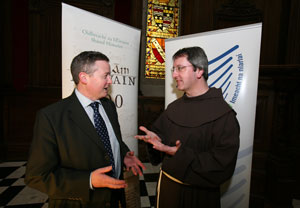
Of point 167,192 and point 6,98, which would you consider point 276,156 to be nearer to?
point 167,192

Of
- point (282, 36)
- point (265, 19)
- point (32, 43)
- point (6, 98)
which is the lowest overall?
point (6, 98)

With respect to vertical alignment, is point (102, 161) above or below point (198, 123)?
below

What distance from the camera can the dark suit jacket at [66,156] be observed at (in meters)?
1.18

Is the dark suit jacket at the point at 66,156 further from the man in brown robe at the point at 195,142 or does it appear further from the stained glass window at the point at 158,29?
the stained glass window at the point at 158,29

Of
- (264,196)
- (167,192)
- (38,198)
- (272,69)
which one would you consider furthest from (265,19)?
(38,198)

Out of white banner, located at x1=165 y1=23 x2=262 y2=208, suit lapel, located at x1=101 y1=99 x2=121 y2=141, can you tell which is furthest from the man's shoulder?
white banner, located at x1=165 y1=23 x2=262 y2=208

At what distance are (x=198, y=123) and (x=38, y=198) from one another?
117 inches

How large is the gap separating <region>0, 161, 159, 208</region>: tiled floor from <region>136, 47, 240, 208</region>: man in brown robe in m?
1.51

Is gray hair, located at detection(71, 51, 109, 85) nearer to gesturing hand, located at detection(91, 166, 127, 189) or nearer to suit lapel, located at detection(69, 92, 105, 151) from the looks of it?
suit lapel, located at detection(69, 92, 105, 151)

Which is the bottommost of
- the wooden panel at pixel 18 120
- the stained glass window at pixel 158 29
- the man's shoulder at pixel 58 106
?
the wooden panel at pixel 18 120

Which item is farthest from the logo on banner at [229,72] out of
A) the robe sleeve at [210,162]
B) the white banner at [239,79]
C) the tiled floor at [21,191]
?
the tiled floor at [21,191]

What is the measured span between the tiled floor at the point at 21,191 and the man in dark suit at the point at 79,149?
1.68 m

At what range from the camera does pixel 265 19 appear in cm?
473

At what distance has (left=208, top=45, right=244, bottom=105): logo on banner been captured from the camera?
2.11m
